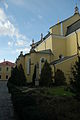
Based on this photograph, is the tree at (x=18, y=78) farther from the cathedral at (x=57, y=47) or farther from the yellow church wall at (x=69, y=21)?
the yellow church wall at (x=69, y=21)

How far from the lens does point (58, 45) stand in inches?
1206

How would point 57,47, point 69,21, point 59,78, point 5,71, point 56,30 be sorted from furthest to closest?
point 5,71 < point 69,21 < point 56,30 < point 57,47 < point 59,78

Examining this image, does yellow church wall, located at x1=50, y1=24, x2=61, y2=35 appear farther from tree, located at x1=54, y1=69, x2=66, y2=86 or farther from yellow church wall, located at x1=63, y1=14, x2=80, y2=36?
tree, located at x1=54, y1=69, x2=66, y2=86

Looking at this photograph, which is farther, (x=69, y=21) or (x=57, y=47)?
(x=69, y=21)

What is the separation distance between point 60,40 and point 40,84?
1241 centimetres

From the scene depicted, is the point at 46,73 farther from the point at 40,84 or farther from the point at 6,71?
the point at 6,71

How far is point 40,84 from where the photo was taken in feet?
70.2

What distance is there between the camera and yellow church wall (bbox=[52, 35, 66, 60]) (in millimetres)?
30078

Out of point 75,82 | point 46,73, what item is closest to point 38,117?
point 75,82

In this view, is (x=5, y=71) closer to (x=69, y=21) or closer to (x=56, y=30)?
(x=56, y=30)

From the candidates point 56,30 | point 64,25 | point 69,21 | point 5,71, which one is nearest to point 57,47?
point 56,30

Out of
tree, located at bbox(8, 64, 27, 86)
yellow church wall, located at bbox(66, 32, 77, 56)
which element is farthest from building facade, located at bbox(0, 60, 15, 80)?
tree, located at bbox(8, 64, 27, 86)

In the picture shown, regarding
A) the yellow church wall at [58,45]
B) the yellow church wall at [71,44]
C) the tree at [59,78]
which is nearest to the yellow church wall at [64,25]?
the yellow church wall at [58,45]

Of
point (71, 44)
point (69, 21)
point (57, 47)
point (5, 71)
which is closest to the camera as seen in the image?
point (71, 44)
